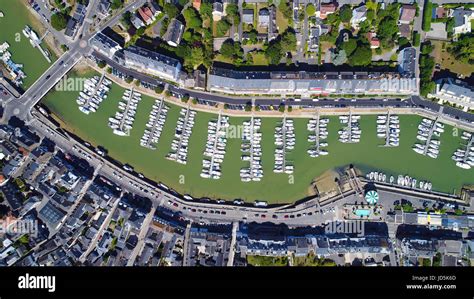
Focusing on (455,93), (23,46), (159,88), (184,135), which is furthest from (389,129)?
(23,46)

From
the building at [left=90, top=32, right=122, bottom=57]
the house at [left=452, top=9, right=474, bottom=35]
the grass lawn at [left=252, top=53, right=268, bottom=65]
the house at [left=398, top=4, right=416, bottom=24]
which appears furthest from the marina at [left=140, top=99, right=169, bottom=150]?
the house at [left=452, top=9, right=474, bottom=35]

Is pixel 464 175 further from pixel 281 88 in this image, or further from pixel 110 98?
pixel 110 98

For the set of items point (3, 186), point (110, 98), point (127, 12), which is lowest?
point (3, 186)

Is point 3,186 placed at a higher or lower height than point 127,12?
lower

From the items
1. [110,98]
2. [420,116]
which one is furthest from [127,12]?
[420,116]

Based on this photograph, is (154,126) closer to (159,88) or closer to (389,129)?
(159,88)

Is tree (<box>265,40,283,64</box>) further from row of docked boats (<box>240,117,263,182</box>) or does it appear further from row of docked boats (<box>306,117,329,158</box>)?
row of docked boats (<box>306,117,329,158</box>)
